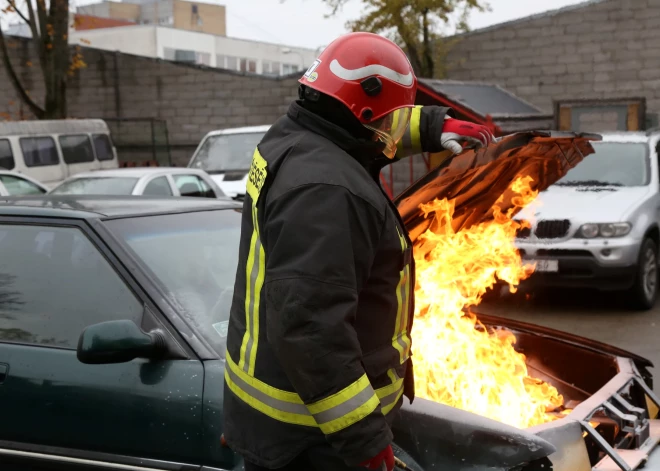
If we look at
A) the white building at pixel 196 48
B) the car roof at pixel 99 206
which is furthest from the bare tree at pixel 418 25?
the white building at pixel 196 48

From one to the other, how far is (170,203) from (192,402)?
4.69 feet

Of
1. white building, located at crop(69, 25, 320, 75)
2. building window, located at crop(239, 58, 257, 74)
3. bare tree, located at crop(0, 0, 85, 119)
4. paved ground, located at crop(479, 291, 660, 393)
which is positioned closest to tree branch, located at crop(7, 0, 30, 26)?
bare tree, located at crop(0, 0, 85, 119)

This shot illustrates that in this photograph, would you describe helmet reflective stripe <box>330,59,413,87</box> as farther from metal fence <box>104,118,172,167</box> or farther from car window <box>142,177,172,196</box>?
metal fence <box>104,118,172,167</box>

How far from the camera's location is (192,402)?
2.76m

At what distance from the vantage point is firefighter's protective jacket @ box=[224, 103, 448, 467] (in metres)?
1.96

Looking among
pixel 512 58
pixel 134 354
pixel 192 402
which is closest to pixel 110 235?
pixel 134 354

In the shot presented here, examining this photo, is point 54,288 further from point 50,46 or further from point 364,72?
point 50,46

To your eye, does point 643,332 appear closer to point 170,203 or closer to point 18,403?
point 170,203

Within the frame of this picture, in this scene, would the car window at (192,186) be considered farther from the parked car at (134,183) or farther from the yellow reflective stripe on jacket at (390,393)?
the yellow reflective stripe on jacket at (390,393)

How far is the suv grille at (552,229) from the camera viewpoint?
834 centimetres

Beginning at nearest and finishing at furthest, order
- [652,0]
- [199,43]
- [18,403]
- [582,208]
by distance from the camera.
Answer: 1. [18,403]
2. [582,208]
3. [652,0]
4. [199,43]

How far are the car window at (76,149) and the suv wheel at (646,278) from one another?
40.1ft

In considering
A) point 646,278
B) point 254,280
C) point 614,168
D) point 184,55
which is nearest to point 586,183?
point 614,168

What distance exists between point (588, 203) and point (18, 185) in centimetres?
748
